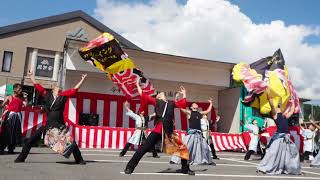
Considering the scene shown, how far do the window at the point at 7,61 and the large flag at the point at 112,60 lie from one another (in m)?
12.7

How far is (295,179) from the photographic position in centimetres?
820

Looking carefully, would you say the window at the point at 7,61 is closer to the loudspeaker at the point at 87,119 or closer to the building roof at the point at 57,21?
the building roof at the point at 57,21

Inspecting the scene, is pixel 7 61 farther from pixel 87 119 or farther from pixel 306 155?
pixel 306 155

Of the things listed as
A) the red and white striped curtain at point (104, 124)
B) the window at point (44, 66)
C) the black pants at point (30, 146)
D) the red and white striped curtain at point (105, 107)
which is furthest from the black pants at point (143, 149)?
the window at point (44, 66)

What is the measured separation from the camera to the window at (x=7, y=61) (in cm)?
2548

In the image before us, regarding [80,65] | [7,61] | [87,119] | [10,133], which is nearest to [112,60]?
[80,65]

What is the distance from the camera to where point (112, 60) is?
1480cm

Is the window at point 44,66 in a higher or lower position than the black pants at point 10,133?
higher

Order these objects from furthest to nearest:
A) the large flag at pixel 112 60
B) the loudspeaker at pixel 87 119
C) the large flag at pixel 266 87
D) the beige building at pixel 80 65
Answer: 1. the beige building at pixel 80 65
2. the loudspeaker at pixel 87 119
3. the large flag at pixel 112 60
4. the large flag at pixel 266 87

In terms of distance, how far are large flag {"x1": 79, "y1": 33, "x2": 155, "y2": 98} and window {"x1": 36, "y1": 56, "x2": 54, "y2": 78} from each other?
442 inches

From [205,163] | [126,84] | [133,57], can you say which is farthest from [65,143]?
[133,57]

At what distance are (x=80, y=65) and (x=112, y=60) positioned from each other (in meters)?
2.81

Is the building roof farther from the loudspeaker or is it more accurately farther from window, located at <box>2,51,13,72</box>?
the loudspeaker

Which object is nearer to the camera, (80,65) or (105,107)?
(80,65)
